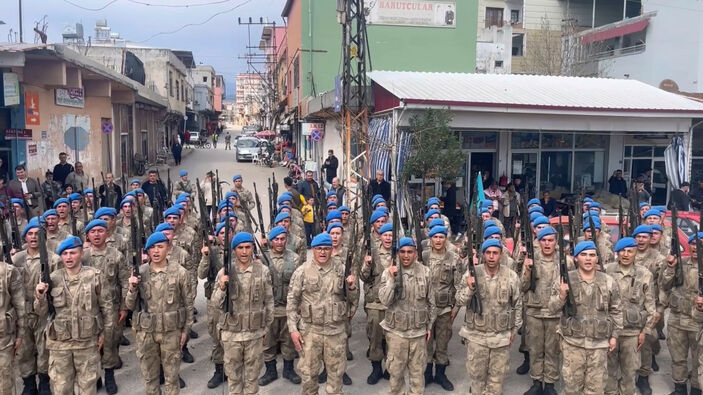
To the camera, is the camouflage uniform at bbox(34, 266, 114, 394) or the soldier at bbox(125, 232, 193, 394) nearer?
the camouflage uniform at bbox(34, 266, 114, 394)

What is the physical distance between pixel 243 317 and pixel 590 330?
3.20 metres

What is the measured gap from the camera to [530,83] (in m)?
18.0

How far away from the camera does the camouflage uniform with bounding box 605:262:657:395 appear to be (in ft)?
18.8

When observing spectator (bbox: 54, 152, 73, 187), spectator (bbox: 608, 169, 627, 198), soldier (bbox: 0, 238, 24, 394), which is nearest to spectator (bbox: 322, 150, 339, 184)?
spectator (bbox: 54, 152, 73, 187)

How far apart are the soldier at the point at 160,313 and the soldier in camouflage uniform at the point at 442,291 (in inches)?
104

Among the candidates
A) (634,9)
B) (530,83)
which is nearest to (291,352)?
(530,83)

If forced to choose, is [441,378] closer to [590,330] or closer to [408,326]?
[408,326]

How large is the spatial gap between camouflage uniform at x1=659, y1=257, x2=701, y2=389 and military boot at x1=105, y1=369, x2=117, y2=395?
5951mm

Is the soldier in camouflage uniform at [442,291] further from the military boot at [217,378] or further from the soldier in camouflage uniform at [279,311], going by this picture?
the military boot at [217,378]

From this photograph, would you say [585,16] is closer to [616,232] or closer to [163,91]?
[163,91]

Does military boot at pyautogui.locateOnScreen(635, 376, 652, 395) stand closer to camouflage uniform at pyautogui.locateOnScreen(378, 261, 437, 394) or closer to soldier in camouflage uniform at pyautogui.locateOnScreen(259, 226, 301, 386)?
camouflage uniform at pyautogui.locateOnScreen(378, 261, 437, 394)

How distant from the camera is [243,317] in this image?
5461mm

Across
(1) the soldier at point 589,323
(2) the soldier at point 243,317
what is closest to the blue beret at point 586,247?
(1) the soldier at point 589,323

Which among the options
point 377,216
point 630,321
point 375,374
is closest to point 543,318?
point 630,321
